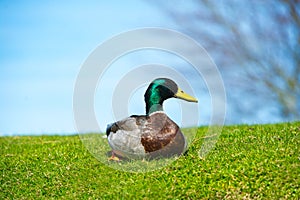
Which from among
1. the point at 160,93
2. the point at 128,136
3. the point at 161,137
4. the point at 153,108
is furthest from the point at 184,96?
the point at 128,136

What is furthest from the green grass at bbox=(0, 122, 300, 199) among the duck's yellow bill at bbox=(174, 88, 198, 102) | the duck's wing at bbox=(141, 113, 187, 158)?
the duck's yellow bill at bbox=(174, 88, 198, 102)

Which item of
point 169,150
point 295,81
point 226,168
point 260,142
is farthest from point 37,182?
point 295,81

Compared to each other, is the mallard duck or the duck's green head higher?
the duck's green head

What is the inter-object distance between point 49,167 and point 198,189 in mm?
2081

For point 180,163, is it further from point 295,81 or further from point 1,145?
point 1,145

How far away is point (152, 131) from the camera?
19.8 ft

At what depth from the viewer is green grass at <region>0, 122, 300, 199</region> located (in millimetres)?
5699

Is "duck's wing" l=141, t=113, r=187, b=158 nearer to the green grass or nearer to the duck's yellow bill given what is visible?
the green grass

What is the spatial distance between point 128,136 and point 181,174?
702mm

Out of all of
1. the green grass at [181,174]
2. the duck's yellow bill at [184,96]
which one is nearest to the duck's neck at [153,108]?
the duck's yellow bill at [184,96]

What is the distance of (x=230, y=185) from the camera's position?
5.70 metres

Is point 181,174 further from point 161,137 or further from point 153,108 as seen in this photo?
point 153,108

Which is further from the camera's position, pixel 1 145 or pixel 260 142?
pixel 1 145

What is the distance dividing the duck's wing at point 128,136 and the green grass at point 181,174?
0.18m
